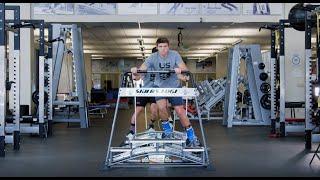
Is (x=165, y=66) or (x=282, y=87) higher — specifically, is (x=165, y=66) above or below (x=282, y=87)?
above

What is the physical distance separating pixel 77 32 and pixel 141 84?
14.6 ft

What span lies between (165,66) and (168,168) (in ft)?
3.37

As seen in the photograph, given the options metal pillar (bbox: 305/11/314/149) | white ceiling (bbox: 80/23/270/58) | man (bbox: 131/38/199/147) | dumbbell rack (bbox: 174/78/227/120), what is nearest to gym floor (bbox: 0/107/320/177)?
metal pillar (bbox: 305/11/314/149)

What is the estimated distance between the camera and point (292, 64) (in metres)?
10.6

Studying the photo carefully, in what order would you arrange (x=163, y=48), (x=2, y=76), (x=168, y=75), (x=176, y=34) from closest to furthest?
(x=163, y=48) → (x=168, y=75) → (x=2, y=76) → (x=176, y=34)

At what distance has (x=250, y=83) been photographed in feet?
30.6

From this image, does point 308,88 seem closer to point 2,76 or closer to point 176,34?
point 2,76

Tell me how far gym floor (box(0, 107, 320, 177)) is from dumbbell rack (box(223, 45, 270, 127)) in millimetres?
1736

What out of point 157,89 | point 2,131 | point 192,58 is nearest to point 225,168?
point 157,89

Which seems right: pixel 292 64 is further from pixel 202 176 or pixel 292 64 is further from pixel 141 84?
pixel 202 176

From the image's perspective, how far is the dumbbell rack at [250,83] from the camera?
A: 9.13 meters

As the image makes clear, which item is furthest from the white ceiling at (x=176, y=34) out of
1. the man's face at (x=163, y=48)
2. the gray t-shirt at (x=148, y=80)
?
the man's face at (x=163, y=48)

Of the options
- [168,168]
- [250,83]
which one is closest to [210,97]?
[250,83]

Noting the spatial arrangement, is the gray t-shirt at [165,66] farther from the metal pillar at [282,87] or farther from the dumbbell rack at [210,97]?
the dumbbell rack at [210,97]
